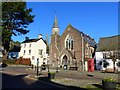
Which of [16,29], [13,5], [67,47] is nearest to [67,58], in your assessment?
[67,47]

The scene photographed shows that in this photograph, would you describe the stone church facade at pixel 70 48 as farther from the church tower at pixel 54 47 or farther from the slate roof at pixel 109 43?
the slate roof at pixel 109 43

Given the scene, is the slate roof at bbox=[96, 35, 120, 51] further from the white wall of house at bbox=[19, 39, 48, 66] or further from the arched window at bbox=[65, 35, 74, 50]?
the white wall of house at bbox=[19, 39, 48, 66]

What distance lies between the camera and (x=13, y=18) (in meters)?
60.5

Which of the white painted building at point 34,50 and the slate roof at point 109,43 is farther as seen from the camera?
the white painted building at point 34,50

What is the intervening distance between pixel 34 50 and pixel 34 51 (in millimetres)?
420

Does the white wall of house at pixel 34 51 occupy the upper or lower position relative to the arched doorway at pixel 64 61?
upper

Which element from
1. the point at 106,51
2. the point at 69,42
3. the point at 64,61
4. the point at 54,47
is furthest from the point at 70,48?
the point at 106,51

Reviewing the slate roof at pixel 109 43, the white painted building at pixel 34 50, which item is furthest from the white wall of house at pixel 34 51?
the slate roof at pixel 109 43

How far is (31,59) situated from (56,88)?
61079 millimetres

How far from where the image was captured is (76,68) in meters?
60.0

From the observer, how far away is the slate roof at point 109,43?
5684cm

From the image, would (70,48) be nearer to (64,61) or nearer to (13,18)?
(64,61)

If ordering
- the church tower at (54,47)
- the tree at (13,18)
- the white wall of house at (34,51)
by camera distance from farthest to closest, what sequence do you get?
the white wall of house at (34,51), the church tower at (54,47), the tree at (13,18)

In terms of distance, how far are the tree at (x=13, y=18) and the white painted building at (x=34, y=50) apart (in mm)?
19621
